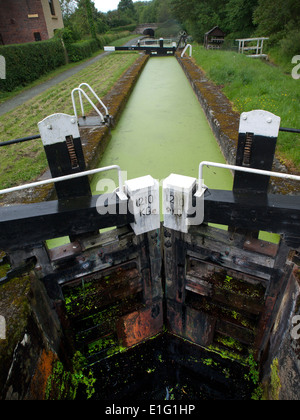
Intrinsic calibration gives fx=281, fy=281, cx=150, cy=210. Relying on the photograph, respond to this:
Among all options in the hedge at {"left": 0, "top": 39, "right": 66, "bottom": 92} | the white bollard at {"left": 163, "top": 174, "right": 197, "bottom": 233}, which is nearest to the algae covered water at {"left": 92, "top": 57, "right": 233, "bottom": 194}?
the white bollard at {"left": 163, "top": 174, "right": 197, "bottom": 233}

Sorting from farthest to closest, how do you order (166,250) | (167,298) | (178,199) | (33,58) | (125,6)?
(125,6) < (33,58) < (167,298) < (166,250) < (178,199)

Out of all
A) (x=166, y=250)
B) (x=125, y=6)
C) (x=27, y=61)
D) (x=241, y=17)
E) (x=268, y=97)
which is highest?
(x=125, y=6)

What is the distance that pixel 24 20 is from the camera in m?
18.1

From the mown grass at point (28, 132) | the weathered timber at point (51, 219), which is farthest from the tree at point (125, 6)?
the weathered timber at point (51, 219)

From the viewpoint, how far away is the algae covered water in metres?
4.22

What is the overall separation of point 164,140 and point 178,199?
297cm

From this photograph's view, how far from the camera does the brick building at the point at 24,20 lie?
57.8 feet

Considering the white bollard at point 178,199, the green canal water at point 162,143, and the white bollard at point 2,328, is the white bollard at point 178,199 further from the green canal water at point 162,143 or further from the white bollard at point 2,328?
the white bollard at point 2,328

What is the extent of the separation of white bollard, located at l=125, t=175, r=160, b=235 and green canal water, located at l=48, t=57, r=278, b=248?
1.17 m

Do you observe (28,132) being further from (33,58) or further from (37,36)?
(37,36)

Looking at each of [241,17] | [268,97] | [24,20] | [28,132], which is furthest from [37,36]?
[268,97]

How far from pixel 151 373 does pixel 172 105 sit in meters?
5.81

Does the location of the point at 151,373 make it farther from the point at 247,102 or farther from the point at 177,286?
the point at 247,102

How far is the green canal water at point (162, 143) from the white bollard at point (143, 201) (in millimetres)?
1175
